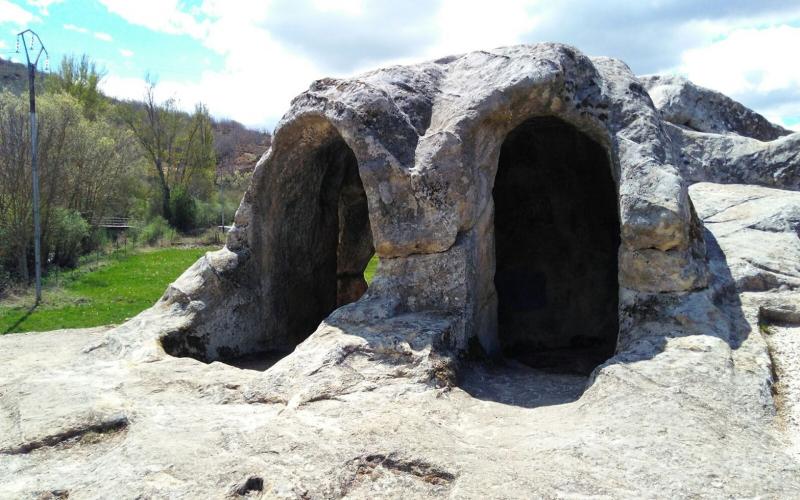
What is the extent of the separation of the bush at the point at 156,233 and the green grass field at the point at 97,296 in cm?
463

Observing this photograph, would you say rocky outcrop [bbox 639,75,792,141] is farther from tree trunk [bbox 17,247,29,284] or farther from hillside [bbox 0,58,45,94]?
hillside [bbox 0,58,45,94]

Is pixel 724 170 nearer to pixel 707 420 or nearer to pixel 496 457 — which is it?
pixel 707 420

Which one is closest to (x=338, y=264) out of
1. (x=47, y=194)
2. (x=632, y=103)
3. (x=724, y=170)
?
(x=632, y=103)

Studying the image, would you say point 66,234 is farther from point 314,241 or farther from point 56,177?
point 314,241

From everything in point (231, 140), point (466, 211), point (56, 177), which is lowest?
point (466, 211)

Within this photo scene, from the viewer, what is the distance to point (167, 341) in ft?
20.6

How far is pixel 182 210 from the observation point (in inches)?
1276

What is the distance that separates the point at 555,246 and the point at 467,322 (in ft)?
9.98

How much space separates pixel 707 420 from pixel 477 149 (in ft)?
9.38

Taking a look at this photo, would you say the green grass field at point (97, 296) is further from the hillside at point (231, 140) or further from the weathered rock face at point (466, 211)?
the hillside at point (231, 140)

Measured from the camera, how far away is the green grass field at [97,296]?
42.1 feet

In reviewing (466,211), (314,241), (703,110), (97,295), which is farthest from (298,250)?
(97,295)

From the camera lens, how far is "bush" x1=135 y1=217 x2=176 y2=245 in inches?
1084

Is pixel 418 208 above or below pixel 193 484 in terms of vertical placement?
above
